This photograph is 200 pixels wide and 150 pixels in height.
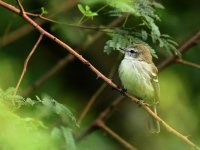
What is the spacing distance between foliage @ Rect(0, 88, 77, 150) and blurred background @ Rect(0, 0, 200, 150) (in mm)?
2525

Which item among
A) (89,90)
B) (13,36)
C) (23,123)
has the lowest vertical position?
(89,90)

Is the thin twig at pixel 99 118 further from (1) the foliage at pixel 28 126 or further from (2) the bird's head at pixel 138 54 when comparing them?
(1) the foliage at pixel 28 126

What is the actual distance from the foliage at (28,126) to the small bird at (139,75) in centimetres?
184

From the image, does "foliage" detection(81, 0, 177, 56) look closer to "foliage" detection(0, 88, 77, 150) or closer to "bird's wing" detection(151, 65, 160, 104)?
"foliage" detection(0, 88, 77, 150)

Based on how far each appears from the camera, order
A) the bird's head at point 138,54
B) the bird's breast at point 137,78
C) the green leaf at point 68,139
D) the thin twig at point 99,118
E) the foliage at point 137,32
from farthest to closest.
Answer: the bird's head at point 138,54 < the bird's breast at point 137,78 < the thin twig at point 99,118 < the foliage at point 137,32 < the green leaf at point 68,139

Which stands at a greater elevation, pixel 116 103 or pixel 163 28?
pixel 116 103

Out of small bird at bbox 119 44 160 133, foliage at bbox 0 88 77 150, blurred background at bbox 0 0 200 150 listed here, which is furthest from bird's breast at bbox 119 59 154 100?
foliage at bbox 0 88 77 150

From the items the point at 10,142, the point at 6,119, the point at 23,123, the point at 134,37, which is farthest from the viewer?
the point at 134,37

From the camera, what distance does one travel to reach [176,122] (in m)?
8.09

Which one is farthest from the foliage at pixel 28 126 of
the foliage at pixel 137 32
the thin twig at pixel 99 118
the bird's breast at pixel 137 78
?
the bird's breast at pixel 137 78

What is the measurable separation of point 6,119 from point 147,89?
11.5ft

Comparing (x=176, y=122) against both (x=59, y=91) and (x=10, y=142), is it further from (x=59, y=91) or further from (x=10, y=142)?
(x=10, y=142)

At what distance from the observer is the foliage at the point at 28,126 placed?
2.29 meters

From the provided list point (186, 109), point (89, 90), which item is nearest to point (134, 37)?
point (186, 109)
